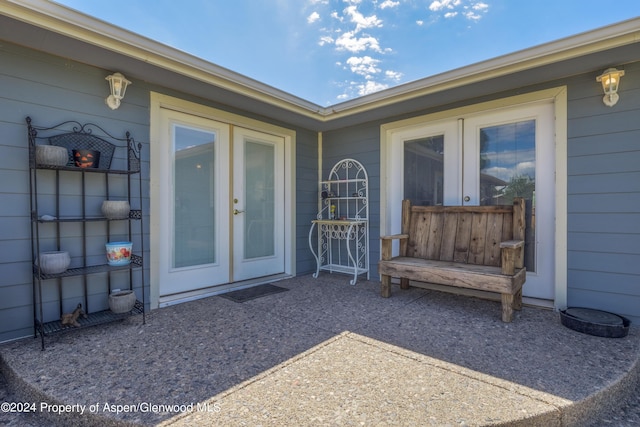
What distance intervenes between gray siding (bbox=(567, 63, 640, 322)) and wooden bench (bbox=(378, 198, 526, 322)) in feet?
1.47

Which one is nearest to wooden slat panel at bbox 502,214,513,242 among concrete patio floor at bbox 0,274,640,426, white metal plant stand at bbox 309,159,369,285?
concrete patio floor at bbox 0,274,640,426

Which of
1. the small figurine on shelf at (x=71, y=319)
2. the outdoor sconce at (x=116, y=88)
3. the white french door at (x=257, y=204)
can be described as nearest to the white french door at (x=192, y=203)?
the white french door at (x=257, y=204)

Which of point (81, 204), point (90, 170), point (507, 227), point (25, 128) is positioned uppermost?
point (25, 128)

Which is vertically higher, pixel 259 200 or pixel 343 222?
pixel 259 200

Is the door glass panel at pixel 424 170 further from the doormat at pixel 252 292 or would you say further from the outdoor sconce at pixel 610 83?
the doormat at pixel 252 292

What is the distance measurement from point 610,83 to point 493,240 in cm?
154

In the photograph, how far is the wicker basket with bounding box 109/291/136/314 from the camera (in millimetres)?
2412

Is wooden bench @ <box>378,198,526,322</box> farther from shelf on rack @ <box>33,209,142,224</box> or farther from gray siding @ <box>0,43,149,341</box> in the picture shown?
gray siding @ <box>0,43,149,341</box>

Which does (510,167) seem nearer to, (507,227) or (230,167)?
(507,227)

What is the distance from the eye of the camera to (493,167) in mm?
3174

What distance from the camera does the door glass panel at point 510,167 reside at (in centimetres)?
297

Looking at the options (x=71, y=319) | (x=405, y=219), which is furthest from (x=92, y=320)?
(x=405, y=219)

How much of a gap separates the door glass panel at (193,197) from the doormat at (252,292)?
0.44 metres

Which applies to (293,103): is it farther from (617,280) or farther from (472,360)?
(617,280)
